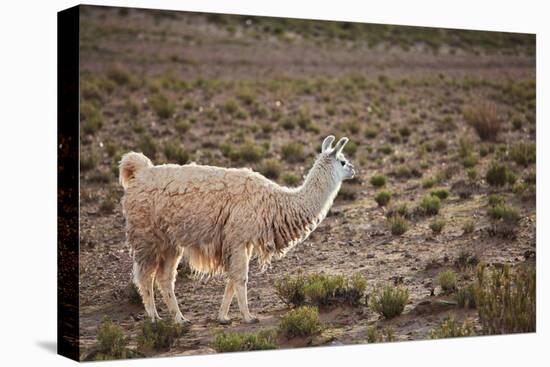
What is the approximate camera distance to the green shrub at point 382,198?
1518cm

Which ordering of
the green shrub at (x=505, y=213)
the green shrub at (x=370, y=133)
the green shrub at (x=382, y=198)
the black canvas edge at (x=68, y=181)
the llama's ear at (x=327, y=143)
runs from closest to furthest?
1. the black canvas edge at (x=68, y=181)
2. the llama's ear at (x=327, y=143)
3. the green shrub at (x=505, y=213)
4. the green shrub at (x=382, y=198)
5. the green shrub at (x=370, y=133)

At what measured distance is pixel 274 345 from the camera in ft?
35.0

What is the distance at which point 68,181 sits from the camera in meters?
9.49

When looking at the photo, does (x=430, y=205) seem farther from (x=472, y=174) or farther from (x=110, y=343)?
(x=110, y=343)

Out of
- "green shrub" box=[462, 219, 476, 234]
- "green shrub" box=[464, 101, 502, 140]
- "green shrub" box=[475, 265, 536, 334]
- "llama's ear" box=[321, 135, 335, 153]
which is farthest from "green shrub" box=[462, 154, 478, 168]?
"llama's ear" box=[321, 135, 335, 153]

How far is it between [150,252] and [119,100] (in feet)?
33.2

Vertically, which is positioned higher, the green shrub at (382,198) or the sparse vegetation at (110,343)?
the green shrub at (382,198)

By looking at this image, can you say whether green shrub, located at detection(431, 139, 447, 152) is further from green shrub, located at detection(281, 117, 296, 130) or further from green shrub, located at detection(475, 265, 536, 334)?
green shrub, located at detection(475, 265, 536, 334)

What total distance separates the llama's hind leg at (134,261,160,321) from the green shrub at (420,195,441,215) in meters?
5.82

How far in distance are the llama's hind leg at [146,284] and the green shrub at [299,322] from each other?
1.54 metres

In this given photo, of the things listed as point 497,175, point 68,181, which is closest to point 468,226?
point 497,175

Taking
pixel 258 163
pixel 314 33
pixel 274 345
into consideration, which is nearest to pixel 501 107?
pixel 258 163

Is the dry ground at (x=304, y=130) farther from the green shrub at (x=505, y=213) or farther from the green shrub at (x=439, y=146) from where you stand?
the green shrub at (x=505, y=213)

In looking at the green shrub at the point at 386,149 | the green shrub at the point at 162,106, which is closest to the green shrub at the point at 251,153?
the green shrub at the point at 386,149
